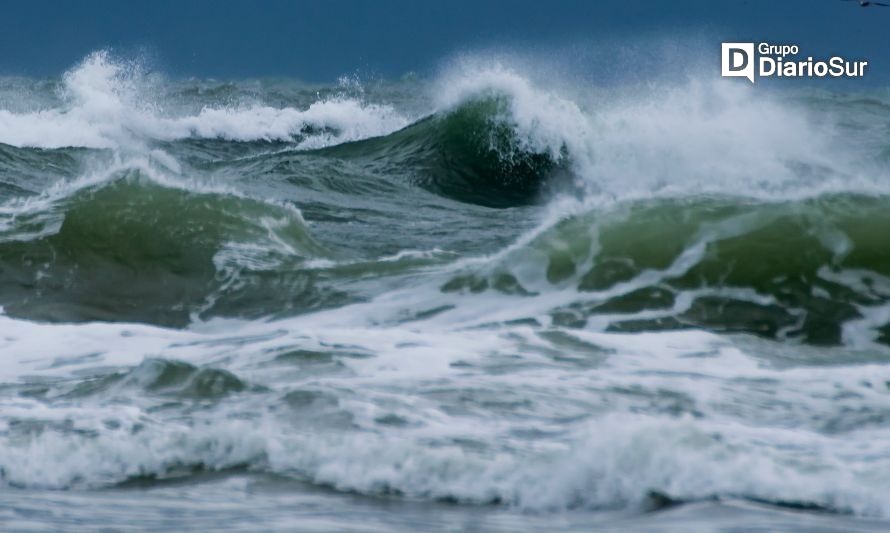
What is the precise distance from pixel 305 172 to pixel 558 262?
6600 millimetres

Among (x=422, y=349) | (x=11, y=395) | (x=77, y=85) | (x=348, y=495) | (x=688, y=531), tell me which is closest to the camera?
(x=688, y=531)

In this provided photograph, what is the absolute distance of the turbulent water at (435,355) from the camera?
3980 mm

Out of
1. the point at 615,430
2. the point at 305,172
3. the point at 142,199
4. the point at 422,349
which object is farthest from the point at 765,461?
the point at 305,172

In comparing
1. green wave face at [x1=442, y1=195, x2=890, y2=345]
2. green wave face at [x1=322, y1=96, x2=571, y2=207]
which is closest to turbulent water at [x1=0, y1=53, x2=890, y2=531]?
green wave face at [x1=442, y1=195, x2=890, y2=345]

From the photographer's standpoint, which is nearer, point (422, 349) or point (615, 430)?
point (615, 430)

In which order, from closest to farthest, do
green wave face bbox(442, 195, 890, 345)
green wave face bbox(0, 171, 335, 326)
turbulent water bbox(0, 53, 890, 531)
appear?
1. turbulent water bbox(0, 53, 890, 531)
2. green wave face bbox(442, 195, 890, 345)
3. green wave face bbox(0, 171, 335, 326)

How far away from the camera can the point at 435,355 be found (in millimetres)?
5727

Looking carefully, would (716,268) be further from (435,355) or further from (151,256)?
(151,256)

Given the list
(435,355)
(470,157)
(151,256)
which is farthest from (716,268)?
(470,157)

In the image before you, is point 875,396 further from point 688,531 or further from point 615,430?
point 688,531

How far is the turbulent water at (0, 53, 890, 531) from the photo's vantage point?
3980mm

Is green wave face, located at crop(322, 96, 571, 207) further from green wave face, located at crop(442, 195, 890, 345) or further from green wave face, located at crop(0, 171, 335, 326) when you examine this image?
green wave face, located at crop(442, 195, 890, 345)

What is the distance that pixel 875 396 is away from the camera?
5035 mm

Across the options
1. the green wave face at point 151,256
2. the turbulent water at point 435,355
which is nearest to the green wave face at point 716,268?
the turbulent water at point 435,355
